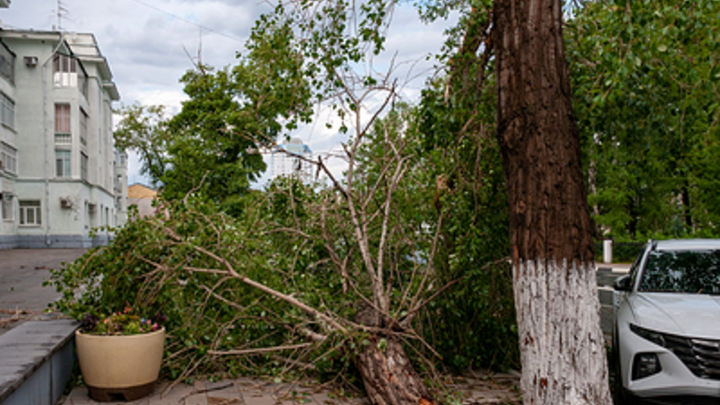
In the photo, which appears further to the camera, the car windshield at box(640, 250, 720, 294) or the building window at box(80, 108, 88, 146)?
the building window at box(80, 108, 88, 146)

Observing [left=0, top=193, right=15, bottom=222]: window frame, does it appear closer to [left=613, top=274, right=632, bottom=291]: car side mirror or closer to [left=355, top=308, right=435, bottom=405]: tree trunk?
[left=355, top=308, right=435, bottom=405]: tree trunk

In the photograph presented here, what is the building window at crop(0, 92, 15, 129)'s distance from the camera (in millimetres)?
33906

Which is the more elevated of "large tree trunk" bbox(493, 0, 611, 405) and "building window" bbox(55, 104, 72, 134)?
"building window" bbox(55, 104, 72, 134)

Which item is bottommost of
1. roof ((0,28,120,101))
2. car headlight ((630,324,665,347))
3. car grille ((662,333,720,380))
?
car grille ((662,333,720,380))

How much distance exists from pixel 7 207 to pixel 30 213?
2320mm

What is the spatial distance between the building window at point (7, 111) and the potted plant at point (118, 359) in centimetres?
3460

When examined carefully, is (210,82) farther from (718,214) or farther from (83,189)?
(718,214)

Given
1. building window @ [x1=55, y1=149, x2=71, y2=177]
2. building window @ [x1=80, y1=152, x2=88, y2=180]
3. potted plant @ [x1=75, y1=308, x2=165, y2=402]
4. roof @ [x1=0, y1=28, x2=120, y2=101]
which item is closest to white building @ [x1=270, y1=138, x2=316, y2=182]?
potted plant @ [x1=75, y1=308, x2=165, y2=402]

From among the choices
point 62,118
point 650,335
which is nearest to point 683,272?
point 650,335

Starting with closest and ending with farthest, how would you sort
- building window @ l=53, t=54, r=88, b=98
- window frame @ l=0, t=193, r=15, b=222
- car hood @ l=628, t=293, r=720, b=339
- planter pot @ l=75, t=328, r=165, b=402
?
car hood @ l=628, t=293, r=720, b=339 < planter pot @ l=75, t=328, r=165, b=402 < window frame @ l=0, t=193, r=15, b=222 < building window @ l=53, t=54, r=88, b=98

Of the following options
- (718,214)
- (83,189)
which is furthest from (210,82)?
(718,214)

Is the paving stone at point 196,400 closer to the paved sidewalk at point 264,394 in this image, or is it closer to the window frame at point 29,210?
the paved sidewalk at point 264,394

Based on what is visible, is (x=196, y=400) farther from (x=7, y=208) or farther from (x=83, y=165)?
(x=83, y=165)

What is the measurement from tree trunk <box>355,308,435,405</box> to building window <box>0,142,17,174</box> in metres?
35.2
